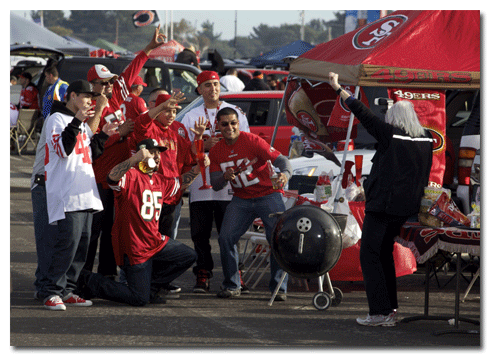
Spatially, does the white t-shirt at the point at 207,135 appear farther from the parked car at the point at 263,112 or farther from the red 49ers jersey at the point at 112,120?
the parked car at the point at 263,112

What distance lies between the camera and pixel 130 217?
22.5 ft

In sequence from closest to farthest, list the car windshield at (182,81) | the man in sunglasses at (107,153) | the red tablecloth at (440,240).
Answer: the red tablecloth at (440,240) < the man in sunglasses at (107,153) < the car windshield at (182,81)

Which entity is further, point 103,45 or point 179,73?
point 103,45

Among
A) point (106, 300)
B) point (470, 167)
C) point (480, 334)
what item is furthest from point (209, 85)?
point (480, 334)

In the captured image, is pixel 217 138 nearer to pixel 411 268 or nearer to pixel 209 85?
pixel 209 85

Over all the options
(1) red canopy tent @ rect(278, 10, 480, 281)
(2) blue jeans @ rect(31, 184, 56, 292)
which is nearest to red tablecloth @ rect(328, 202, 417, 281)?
(1) red canopy tent @ rect(278, 10, 480, 281)

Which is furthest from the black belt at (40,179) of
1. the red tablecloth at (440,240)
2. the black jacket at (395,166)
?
the red tablecloth at (440,240)

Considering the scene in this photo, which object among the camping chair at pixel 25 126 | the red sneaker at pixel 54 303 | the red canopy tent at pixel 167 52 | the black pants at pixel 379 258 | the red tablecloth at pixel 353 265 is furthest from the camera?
the red canopy tent at pixel 167 52

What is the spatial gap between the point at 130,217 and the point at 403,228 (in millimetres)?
2470

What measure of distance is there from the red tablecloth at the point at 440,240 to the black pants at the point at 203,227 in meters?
2.23

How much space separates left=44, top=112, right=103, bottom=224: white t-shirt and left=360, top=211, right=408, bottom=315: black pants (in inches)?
95.7

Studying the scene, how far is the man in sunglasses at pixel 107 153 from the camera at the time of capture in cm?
726

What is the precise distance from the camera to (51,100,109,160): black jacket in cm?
639

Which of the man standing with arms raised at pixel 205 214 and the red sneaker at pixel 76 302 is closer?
the red sneaker at pixel 76 302
